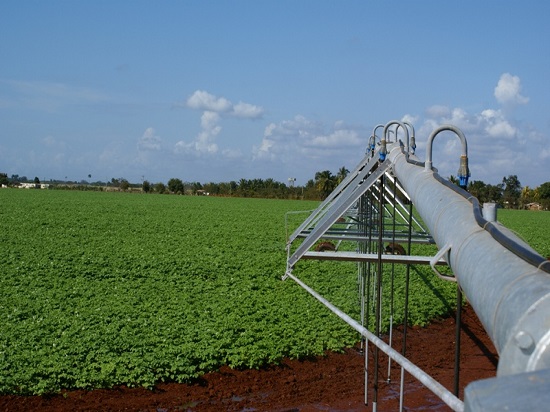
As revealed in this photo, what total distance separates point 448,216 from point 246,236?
72.1 ft

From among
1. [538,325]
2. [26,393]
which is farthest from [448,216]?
[26,393]

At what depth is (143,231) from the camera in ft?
82.6

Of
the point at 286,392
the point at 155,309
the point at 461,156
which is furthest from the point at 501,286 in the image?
the point at 155,309

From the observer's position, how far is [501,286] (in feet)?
4.86

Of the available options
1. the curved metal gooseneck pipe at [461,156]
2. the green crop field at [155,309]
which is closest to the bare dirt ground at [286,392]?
the green crop field at [155,309]

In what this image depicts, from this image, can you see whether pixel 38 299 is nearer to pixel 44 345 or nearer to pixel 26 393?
pixel 44 345

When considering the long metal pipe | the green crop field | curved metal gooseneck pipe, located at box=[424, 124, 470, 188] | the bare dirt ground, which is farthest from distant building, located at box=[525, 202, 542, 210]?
the long metal pipe

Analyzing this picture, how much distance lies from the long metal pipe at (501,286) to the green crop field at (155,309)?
6187 millimetres

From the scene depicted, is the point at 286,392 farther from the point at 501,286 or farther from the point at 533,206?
the point at 533,206

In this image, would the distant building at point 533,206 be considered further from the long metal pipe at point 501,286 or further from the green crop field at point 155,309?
the long metal pipe at point 501,286

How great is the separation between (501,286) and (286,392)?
22.1 feet

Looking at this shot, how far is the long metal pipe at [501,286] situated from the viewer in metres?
1.15

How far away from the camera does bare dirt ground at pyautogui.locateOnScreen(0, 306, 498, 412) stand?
288 inches

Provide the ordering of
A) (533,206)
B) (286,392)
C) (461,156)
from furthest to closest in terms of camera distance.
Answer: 1. (533,206)
2. (286,392)
3. (461,156)
